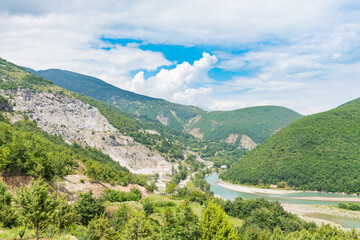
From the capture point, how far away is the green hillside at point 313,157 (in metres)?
133

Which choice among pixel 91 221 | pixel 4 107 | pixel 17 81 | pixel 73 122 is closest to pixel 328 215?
pixel 91 221

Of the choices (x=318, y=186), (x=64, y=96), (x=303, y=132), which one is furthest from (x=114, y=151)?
(x=303, y=132)

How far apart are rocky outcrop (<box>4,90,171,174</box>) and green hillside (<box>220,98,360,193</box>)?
6608cm

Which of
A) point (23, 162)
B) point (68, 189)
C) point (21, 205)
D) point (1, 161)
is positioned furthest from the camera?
point (68, 189)

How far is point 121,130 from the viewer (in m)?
189

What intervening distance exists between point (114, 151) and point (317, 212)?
12407 cm

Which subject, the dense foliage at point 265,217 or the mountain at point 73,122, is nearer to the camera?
the dense foliage at point 265,217

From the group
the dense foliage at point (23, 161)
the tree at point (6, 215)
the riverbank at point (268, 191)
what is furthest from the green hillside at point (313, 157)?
the tree at point (6, 215)

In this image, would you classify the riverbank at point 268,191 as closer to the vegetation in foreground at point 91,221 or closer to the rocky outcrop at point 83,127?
the rocky outcrop at point 83,127

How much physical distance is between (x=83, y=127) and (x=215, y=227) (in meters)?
155

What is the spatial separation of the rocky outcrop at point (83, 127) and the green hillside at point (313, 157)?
66.1 m

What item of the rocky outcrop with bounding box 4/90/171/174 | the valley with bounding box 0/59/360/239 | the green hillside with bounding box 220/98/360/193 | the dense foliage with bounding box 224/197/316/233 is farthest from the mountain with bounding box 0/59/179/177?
the dense foliage with bounding box 224/197/316/233

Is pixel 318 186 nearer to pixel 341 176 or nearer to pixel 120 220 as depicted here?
pixel 341 176

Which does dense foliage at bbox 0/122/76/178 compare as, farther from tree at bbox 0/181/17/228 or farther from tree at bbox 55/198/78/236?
tree at bbox 55/198/78/236
